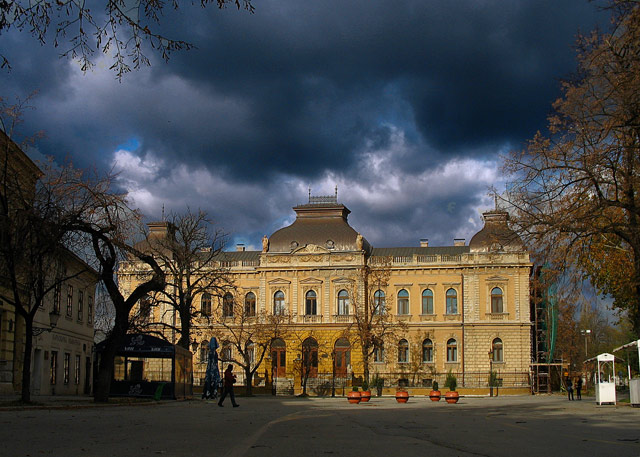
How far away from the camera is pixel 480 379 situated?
68500 millimetres

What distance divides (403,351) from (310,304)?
9911mm

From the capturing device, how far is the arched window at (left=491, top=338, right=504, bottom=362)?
2781 inches

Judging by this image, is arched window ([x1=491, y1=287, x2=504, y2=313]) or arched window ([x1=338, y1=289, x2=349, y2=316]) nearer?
arched window ([x1=491, y1=287, x2=504, y2=313])

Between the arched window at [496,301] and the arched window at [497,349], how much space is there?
278cm

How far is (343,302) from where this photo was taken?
→ 242 ft

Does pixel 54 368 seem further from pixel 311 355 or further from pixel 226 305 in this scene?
pixel 311 355

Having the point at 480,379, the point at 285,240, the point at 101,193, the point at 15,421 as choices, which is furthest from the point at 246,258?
the point at 15,421

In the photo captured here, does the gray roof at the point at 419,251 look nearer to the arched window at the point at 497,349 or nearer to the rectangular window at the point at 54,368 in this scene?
the arched window at the point at 497,349

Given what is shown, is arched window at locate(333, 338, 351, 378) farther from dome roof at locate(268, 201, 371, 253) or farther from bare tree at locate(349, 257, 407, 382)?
dome roof at locate(268, 201, 371, 253)

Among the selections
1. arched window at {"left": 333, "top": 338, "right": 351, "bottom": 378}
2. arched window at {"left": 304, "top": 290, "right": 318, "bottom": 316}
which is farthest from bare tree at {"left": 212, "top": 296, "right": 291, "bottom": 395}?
arched window at {"left": 333, "top": 338, "right": 351, "bottom": 378}

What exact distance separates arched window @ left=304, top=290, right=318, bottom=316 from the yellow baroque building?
10 centimetres

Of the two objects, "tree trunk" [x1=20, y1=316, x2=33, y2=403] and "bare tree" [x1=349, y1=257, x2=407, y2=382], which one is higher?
"bare tree" [x1=349, y1=257, x2=407, y2=382]

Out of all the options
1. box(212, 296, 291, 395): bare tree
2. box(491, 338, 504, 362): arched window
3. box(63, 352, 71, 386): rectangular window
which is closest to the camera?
box(63, 352, 71, 386): rectangular window

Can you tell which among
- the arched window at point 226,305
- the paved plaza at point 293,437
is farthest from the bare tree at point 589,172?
the arched window at point 226,305
